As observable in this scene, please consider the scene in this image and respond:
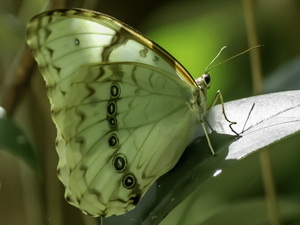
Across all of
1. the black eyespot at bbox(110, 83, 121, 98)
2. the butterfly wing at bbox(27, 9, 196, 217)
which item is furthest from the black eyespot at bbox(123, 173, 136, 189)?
the black eyespot at bbox(110, 83, 121, 98)

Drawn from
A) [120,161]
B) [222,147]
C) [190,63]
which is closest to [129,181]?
[120,161]

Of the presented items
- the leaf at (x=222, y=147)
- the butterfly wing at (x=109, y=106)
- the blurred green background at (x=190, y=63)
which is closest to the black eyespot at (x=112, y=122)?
the butterfly wing at (x=109, y=106)

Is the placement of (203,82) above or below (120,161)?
above

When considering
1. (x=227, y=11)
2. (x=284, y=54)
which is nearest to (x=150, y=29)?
(x=227, y=11)

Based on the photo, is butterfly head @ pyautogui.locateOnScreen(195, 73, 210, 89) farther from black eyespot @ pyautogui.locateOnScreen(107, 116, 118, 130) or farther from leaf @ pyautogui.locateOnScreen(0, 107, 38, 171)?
leaf @ pyautogui.locateOnScreen(0, 107, 38, 171)

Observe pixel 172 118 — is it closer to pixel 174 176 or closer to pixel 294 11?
pixel 174 176

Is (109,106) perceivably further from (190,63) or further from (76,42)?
(190,63)

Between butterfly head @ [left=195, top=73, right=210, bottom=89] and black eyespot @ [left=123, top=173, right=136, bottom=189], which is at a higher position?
butterfly head @ [left=195, top=73, right=210, bottom=89]
